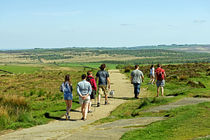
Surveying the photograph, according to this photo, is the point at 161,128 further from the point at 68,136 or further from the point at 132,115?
the point at 132,115

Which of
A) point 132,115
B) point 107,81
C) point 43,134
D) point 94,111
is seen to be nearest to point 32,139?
point 43,134

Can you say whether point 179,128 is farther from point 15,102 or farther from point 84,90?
point 15,102

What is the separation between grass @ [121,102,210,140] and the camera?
8.02 meters

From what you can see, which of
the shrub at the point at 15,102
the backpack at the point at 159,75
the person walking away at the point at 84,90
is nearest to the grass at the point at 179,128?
the person walking away at the point at 84,90

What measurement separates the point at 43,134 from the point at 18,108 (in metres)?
5.19

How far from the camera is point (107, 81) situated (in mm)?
15836

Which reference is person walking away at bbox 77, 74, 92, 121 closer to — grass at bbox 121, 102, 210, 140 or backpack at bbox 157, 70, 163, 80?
grass at bbox 121, 102, 210, 140

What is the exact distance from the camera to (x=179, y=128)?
8.76m

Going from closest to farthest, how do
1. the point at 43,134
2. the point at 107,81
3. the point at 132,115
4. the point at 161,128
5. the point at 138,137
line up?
1. the point at 138,137
2. the point at 161,128
3. the point at 43,134
4. the point at 132,115
5. the point at 107,81

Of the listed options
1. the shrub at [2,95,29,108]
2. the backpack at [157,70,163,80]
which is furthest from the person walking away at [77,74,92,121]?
the backpack at [157,70,163,80]

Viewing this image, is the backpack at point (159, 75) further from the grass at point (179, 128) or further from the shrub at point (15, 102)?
the shrub at point (15, 102)

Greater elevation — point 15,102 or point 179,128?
point 179,128

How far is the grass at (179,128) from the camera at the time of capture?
8016 millimetres

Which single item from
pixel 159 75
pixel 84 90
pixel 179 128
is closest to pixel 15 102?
pixel 84 90
